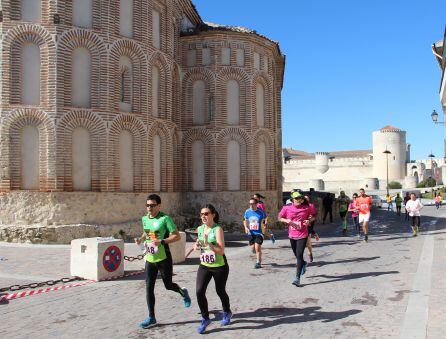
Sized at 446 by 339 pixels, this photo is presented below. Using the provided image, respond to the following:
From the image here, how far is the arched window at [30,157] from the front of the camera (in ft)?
53.7

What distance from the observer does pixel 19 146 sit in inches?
640

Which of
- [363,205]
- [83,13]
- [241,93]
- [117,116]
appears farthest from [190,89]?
[363,205]

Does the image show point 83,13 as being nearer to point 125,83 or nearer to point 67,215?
point 125,83

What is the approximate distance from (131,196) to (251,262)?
6.91 meters

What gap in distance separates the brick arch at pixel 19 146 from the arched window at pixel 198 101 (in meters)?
8.15

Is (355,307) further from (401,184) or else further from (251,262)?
(401,184)

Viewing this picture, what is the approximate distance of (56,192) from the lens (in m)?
16.2

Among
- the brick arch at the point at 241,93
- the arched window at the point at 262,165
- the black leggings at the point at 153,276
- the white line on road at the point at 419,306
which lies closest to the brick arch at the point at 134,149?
the brick arch at the point at 241,93

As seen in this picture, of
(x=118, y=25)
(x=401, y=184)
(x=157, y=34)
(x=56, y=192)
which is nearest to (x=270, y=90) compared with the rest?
(x=157, y=34)

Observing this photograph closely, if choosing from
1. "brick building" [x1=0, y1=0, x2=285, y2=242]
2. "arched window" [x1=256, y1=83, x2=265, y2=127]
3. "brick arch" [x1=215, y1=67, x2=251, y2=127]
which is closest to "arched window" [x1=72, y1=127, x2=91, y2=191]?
"brick building" [x1=0, y1=0, x2=285, y2=242]

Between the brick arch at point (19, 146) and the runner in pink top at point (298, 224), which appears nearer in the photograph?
the runner in pink top at point (298, 224)

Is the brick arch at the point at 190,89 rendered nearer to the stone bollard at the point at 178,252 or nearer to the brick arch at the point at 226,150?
the brick arch at the point at 226,150

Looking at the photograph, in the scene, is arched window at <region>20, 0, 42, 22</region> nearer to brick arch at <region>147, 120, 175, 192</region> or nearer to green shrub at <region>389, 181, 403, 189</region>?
brick arch at <region>147, 120, 175, 192</region>

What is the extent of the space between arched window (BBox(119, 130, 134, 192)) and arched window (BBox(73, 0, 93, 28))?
13.6 ft
